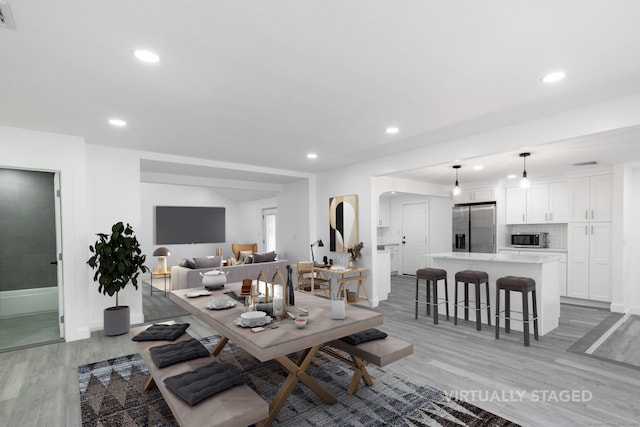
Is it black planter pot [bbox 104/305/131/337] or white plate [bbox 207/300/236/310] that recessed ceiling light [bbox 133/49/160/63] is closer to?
white plate [bbox 207/300/236/310]

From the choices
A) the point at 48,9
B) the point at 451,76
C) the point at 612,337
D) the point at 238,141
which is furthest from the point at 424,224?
the point at 48,9

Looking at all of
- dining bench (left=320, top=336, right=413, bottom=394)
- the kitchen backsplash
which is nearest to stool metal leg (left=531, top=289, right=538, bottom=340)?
dining bench (left=320, top=336, right=413, bottom=394)

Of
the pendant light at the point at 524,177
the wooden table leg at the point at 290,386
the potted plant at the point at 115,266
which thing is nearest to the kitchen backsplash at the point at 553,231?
the pendant light at the point at 524,177

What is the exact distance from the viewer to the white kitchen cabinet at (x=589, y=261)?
553 cm

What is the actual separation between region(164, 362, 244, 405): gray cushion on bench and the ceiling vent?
2.24m

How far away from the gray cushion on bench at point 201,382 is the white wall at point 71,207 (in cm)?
297

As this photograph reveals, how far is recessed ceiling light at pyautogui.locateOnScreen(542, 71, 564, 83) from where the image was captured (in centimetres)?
245

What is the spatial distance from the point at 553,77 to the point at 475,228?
5454 mm

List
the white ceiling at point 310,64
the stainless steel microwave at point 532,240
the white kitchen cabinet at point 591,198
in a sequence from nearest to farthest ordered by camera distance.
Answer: the white ceiling at point 310,64 < the white kitchen cabinet at point 591,198 < the stainless steel microwave at point 532,240

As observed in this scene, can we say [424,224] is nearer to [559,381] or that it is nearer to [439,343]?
[439,343]

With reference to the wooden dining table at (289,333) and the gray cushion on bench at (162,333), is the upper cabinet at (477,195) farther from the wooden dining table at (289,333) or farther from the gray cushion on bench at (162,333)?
the gray cushion on bench at (162,333)

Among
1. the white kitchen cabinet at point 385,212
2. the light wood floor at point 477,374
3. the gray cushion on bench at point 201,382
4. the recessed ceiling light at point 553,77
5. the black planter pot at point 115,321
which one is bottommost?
the light wood floor at point 477,374

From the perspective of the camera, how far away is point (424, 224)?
888cm

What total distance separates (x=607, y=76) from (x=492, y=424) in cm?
270
